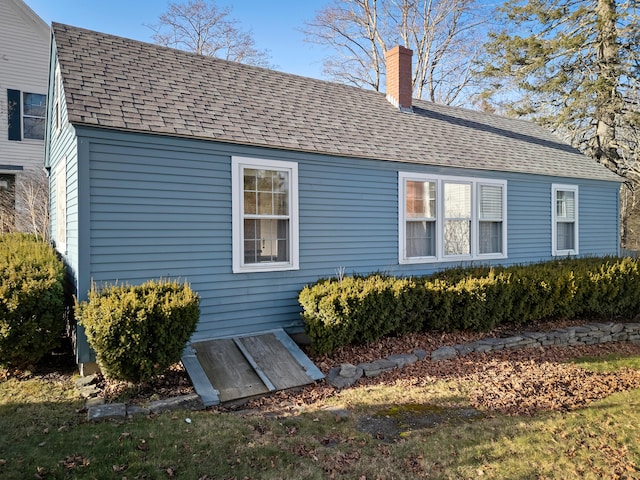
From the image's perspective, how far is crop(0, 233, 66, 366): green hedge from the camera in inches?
194

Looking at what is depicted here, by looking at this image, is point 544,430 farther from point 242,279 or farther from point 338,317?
point 242,279

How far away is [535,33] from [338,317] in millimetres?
17455

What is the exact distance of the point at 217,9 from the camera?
73.5 ft

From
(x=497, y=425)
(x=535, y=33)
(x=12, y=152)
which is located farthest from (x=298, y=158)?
(x=535, y=33)

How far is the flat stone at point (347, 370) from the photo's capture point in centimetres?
554

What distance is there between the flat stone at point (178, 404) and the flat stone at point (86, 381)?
1.19 meters

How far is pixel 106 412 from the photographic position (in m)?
4.21

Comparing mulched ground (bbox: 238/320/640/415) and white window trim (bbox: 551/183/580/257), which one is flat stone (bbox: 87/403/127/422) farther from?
white window trim (bbox: 551/183/580/257)

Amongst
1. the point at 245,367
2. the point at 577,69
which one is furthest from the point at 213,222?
the point at 577,69

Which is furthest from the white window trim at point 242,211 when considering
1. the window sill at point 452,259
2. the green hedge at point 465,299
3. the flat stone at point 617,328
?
the flat stone at point 617,328

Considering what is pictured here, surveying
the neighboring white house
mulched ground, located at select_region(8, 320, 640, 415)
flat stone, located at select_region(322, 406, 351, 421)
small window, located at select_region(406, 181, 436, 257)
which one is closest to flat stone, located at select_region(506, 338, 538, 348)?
mulched ground, located at select_region(8, 320, 640, 415)

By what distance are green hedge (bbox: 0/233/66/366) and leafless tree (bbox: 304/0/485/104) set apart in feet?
67.4

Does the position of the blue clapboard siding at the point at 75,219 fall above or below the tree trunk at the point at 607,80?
below

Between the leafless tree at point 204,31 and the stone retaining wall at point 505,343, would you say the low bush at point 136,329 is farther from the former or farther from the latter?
the leafless tree at point 204,31
